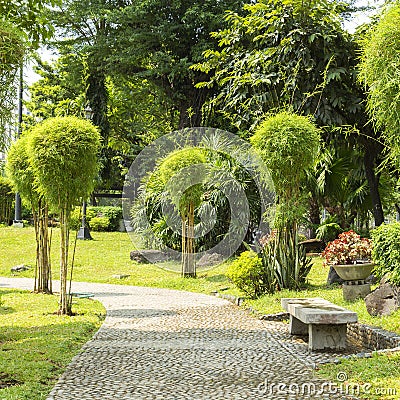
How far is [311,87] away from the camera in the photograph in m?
11.8

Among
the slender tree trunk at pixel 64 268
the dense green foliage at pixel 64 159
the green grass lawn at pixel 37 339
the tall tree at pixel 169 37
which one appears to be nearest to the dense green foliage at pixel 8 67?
the dense green foliage at pixel 64 159

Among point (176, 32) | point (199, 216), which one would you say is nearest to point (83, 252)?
point (199, 216)

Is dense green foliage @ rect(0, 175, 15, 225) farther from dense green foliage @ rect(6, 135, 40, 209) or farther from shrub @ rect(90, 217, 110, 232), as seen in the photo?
dense green foliage @ rect(6, 135, 40, 209)

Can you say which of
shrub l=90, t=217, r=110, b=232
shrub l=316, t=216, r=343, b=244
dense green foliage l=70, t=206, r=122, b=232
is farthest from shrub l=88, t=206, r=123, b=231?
shrub l=316, t=216, r=343, b=244

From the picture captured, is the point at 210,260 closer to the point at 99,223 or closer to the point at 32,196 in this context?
the point at 32,196

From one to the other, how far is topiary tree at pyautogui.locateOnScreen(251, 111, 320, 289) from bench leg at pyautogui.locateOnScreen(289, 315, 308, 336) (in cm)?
A: 300

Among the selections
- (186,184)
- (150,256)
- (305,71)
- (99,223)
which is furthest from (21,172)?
(99,223)

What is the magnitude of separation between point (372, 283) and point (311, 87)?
4339 mm

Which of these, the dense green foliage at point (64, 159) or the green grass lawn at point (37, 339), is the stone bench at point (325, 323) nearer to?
the green grass lawn at point (37, 339)

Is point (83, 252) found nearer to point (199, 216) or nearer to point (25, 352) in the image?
point (199, 216)

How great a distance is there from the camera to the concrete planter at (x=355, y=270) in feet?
27.9

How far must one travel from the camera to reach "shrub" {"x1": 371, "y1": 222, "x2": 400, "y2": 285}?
6.79 m

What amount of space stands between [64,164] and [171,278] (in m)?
6.54

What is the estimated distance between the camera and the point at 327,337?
616 centimetres
